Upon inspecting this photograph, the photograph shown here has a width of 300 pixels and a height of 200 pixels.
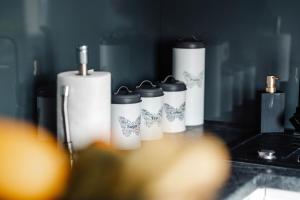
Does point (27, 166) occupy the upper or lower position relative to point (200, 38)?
lower

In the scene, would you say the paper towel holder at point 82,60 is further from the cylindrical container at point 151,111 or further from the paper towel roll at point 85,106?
the cylindrical container at point 151,111

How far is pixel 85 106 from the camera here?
5.02 feet

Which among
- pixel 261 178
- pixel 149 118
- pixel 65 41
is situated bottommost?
pixel 261 178

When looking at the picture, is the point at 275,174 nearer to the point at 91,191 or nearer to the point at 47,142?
the point at 91,191

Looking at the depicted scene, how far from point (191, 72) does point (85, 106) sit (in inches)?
24.9

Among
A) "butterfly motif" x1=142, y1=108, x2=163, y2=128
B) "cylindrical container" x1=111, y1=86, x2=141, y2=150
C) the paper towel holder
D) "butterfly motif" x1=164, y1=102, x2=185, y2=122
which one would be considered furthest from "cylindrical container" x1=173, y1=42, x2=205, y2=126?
the paper towel holder

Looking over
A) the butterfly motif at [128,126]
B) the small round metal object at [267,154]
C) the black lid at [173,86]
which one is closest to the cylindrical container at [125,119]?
the butterfly motif at [128,126]

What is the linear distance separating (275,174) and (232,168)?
0.37 feet

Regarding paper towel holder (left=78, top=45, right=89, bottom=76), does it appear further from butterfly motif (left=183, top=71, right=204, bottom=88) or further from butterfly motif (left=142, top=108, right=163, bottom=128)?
butterfly motif (left=183, top=71, right=204, bottom=88)

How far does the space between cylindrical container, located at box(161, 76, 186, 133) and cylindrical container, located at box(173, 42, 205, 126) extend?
0.09m

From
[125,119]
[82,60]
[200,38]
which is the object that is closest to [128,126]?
[125,119]

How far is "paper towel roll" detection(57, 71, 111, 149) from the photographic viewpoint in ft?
5.00

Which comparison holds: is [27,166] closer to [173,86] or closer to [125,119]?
[125,119]

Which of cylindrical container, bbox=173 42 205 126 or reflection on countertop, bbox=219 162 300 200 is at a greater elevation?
cylindrical container, bbox=173 42 205 126
